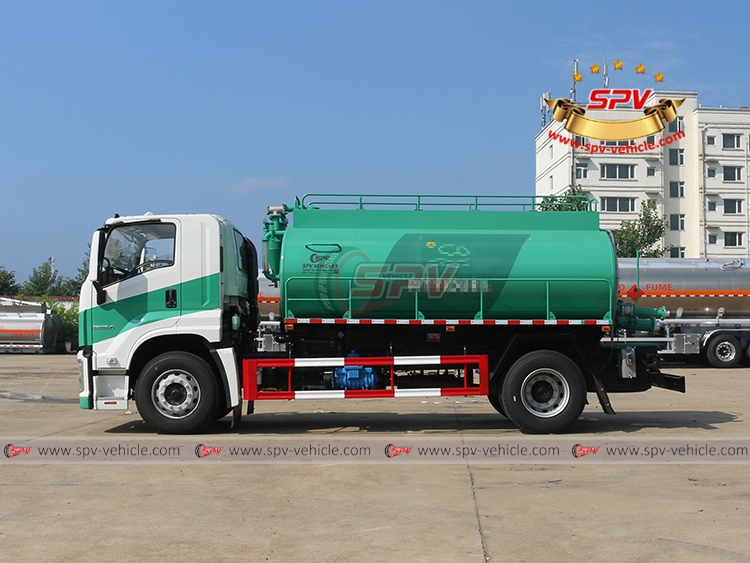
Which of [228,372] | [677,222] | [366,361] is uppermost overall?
[677,222]

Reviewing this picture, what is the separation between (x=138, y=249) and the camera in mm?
10766

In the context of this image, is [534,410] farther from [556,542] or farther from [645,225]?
[645,225]

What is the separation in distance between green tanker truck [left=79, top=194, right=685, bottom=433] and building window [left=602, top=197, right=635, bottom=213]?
51.4 m

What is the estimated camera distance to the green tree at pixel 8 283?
70.8m

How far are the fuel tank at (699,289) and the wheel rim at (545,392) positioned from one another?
14.8 m

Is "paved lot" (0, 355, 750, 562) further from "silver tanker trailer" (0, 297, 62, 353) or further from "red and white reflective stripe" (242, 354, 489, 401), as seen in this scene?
"silver tanker trailer" (0, 297, 62, 353)

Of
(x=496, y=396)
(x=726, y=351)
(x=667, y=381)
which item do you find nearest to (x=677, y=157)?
(x=726, y=351)

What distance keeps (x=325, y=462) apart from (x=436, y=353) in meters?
3.05

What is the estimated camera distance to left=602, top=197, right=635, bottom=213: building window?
60344mm

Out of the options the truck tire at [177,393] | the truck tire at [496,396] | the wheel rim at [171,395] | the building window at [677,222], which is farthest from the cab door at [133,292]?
the building window at [677,222]

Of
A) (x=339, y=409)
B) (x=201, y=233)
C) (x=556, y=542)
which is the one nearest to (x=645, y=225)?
(x=339, y=409)

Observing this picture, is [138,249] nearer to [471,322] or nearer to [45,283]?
[471,322]

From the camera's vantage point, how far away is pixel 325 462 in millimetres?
8852

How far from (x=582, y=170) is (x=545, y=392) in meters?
51.5
